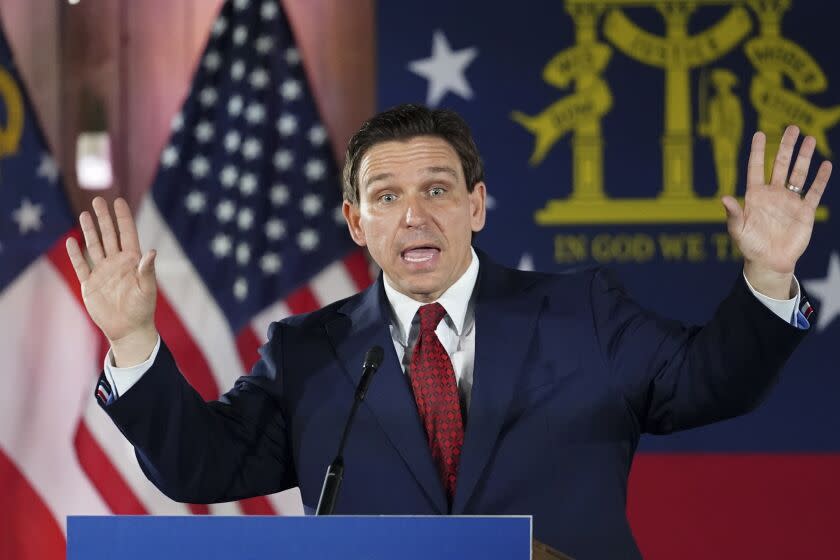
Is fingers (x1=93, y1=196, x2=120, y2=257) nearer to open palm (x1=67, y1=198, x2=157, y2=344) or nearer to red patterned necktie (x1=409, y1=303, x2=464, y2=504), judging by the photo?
open palm (x1=67, y1=198, x2=157, y2=344)

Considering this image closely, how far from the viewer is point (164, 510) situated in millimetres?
3934

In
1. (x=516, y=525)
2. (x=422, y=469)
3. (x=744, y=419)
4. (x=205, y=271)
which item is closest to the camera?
(x=516, y=525)

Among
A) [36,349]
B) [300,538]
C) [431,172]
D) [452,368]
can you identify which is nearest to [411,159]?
[431,172]

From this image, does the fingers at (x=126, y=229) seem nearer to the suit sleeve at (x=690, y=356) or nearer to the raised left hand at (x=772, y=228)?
the suit sleeve at (x=690, y=356)

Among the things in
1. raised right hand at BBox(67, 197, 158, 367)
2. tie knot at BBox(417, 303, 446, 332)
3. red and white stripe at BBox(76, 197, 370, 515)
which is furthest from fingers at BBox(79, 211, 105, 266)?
red and white stripe at BBox(76, 197, 370, 515)

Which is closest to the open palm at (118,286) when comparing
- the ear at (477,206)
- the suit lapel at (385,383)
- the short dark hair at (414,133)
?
the suit lapel at (385,383)

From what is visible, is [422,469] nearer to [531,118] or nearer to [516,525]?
[516,525]

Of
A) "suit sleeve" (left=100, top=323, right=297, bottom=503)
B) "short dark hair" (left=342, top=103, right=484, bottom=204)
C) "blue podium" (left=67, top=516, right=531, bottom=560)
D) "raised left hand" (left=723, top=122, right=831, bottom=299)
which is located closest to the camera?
"blue podium" (left=67, top=516, right=531, bottom=560)

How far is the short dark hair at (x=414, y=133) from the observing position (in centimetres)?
210

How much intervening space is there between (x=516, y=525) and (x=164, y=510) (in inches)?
111

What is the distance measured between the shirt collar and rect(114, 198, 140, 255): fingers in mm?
455

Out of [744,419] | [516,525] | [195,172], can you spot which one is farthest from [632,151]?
[516,525]

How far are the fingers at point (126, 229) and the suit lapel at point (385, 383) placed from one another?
38 cm

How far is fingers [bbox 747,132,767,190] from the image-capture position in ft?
5.92
